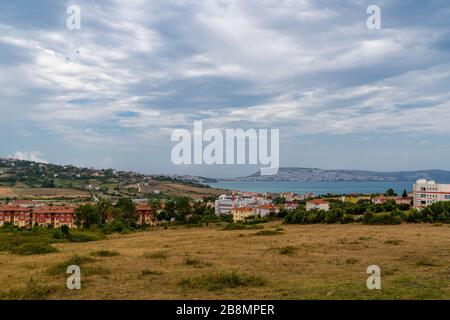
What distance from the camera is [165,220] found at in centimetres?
8144

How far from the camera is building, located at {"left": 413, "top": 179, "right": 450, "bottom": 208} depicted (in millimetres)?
70000

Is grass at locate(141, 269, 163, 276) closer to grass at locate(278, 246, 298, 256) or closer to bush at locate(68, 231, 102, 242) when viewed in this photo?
grass at locate(278, 246, 298, 256)

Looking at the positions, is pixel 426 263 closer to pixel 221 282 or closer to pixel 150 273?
pixel 221 282

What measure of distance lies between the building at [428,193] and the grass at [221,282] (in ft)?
204

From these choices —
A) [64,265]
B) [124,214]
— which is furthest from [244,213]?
[64,265]

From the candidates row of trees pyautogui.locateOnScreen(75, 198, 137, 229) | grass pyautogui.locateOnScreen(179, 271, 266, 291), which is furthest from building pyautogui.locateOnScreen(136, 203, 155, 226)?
grass pyautogui.locateOnScreen(179, 271, 266, 291)

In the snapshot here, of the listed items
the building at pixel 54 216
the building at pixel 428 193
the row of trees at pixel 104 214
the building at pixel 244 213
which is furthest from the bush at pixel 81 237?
the building at pixel 428 193

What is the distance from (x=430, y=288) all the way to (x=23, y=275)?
15422mm

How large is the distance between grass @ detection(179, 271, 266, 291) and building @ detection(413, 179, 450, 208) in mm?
62247

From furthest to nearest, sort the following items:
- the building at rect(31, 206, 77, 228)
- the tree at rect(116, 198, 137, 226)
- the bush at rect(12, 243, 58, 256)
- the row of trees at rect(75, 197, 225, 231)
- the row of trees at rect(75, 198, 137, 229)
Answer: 1. the building at rect(31, 206, 77, 228)
2. the tree at rect(116, 198, 137, 226)
3. the row of trees at rect(75, 197, 225, 231)
4. the row of trees at rect(75, 198, 137, 229)
5. the bush at rect(12, 243, 58, 256)

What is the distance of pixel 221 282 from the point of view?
48.5ft

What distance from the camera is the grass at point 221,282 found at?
571 inches

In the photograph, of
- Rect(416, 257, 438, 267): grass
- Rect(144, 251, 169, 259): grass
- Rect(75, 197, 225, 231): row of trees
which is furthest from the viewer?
Rect(75, 197, 225, 231): row of trees
